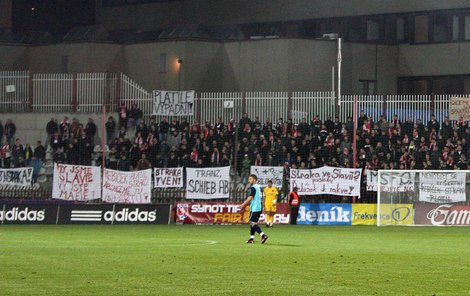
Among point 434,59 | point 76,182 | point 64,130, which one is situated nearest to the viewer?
point 76,182

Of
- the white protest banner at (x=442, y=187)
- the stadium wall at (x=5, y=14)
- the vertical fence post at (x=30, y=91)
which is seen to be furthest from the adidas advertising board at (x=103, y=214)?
the stadium wall at (x=5, y=14)

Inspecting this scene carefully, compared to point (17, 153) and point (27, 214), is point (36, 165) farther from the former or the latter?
point (27, 214)

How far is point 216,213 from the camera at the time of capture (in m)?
47.2

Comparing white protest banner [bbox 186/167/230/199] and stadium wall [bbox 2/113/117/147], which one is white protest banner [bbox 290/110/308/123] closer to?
white protest banner [bbox 186/167/230/199]

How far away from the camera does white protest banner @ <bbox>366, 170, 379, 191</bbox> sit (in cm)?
4609

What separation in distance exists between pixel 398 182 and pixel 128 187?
35.5 ft

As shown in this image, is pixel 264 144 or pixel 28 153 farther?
pixel 28 153

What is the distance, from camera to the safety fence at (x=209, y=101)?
4888 cm

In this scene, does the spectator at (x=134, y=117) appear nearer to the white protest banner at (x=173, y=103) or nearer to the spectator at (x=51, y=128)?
the white protest banner at (x=173, y=103)

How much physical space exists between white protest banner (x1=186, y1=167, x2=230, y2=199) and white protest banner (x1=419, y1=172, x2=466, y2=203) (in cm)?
775

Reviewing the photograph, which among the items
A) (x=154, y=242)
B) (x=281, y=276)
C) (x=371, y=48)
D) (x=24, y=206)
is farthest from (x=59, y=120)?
(x=281, y=276)

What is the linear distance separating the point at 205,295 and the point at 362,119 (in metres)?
30.0

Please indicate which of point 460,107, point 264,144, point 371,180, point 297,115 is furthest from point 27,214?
point 460,107

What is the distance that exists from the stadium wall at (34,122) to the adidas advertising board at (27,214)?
356 inches
